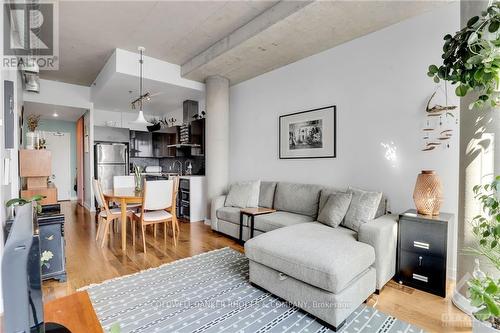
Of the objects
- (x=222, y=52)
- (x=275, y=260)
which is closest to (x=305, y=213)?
(x=275, y=260)

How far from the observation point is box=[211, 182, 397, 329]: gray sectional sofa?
1.72 meters

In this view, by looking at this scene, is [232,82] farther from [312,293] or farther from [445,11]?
[312,293]

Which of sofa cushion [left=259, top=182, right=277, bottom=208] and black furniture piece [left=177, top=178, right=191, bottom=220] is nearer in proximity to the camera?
sofa cushion [left=259, top=182, right=277, bottom=208]

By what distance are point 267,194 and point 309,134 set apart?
1126 millimetres

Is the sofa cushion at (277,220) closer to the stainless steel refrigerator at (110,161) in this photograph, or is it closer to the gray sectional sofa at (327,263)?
→ the gray sectional sofa at (327,263)

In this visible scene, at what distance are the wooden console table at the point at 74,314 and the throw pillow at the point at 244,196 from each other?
9.22ft

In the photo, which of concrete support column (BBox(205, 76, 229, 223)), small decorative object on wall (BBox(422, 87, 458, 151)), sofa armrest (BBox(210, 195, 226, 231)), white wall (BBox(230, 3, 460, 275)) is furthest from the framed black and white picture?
sofa armrest (BBox(210, 195, 226, 231))

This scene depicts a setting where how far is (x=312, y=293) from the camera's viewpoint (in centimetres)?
181

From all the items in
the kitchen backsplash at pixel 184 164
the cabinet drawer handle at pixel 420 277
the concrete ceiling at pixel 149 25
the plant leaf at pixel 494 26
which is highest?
the concrete ceiling at pixel 149 25

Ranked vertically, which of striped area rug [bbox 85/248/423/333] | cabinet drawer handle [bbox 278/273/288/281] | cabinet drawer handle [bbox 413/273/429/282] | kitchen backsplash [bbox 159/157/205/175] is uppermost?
kitchen backsplash [bbox 159/157/205/175]

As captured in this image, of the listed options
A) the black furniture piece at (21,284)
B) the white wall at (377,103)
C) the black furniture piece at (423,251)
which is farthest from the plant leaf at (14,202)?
the black furniture piece at (423,251)

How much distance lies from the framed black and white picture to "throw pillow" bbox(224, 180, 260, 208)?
2.32 feet

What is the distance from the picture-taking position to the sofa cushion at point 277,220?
9.93 ft

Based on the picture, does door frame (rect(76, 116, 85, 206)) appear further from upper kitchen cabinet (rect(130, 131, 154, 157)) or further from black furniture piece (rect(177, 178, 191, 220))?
black furniture piece (rect(177, 178, 191, 220))
